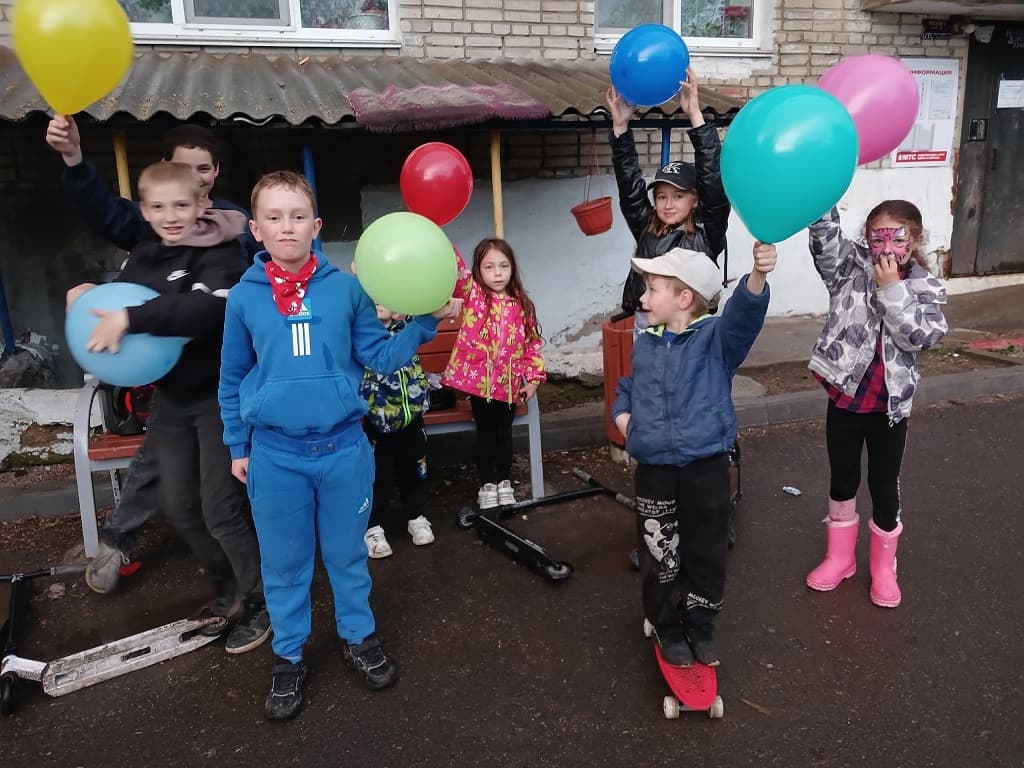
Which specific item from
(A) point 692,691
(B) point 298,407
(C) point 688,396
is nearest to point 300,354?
(B) point 298,407

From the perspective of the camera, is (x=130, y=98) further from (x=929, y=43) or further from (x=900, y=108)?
(x=929, y=43)

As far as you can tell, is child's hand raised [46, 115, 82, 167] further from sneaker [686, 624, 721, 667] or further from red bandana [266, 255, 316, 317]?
sneaker [686, 624, 721, 667]

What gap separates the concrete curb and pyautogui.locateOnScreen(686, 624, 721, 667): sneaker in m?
2.33

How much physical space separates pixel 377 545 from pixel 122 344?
159 cm

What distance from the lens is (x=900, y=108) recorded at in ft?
9.36

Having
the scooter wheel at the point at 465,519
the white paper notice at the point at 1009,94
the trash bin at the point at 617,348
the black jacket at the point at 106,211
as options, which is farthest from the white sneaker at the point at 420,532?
the white paper notice at the point at 1009,94

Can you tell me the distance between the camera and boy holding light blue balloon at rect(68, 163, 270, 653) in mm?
2686

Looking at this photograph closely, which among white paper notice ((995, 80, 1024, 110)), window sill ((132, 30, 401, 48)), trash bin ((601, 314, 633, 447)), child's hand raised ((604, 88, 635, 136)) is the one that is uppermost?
window sill ((132, 30, 401, 48))

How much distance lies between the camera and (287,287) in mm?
2420

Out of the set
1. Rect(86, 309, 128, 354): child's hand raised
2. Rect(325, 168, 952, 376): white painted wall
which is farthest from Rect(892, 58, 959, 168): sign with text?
Rect(86, 309, 128, 354): child's hand raised

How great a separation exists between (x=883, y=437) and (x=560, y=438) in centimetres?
230

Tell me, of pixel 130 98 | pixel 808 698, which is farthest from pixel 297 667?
pixel 130 98

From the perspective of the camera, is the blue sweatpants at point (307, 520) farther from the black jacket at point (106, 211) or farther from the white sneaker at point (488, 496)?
the white sneaker at point (488, 496)

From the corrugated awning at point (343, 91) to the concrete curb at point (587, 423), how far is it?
190 cm
